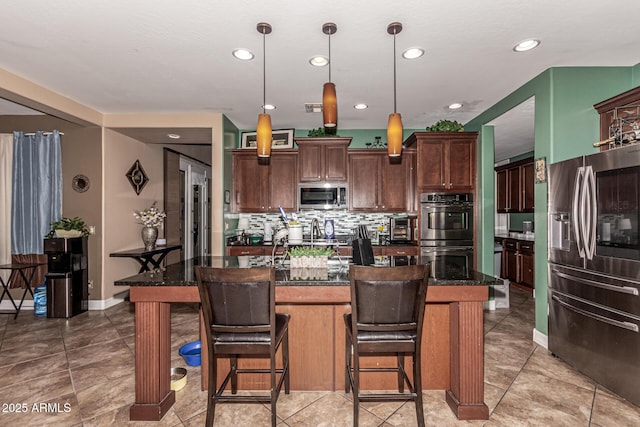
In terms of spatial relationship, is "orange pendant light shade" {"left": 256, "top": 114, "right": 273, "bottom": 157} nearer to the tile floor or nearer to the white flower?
the tile floor

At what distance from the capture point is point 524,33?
2.53 metres

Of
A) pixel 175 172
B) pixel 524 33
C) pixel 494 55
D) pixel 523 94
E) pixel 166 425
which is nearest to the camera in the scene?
pixel 166 425

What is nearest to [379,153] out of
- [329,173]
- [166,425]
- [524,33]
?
[329,173]

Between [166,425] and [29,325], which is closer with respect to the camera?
[166,425]

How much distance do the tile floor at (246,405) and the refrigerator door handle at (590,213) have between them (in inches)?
40.6

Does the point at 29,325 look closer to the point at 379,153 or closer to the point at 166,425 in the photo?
the point at 166,425

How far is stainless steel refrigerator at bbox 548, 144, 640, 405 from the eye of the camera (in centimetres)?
227

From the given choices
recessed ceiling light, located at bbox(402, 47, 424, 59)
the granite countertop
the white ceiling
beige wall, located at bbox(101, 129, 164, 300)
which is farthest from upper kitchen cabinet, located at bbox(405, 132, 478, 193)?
beige wall, located at bbox(101, 129, 164, 300)

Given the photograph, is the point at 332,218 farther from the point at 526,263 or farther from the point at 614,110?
the point at 614,110

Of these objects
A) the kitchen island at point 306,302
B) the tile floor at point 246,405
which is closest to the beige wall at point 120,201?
the tile floor at point 246,405

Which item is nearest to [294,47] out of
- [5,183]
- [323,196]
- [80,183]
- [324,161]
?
[324,161]

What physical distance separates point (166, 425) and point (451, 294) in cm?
192

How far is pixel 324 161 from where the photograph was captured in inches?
197

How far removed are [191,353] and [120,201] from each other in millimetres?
2962
